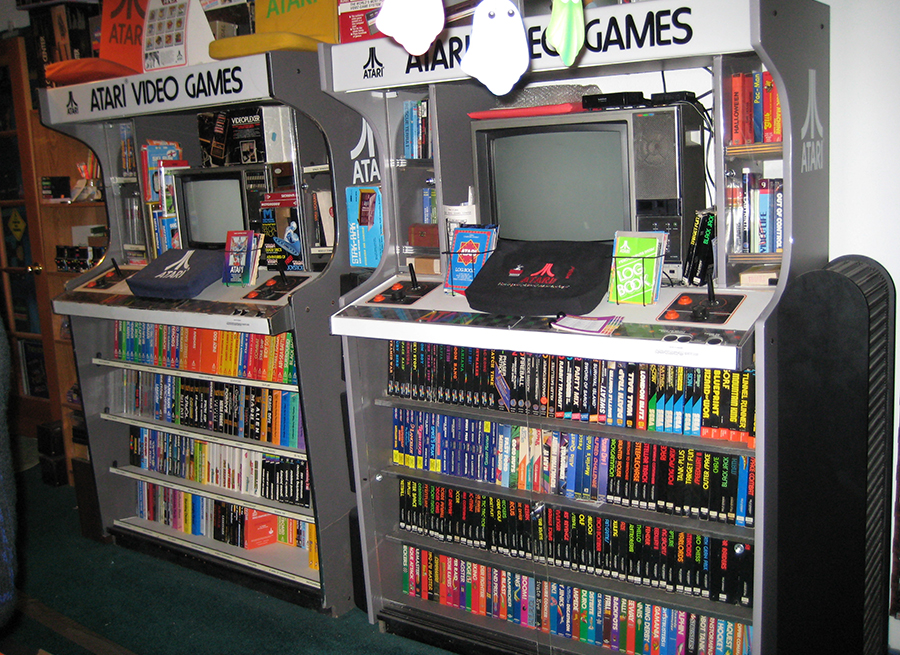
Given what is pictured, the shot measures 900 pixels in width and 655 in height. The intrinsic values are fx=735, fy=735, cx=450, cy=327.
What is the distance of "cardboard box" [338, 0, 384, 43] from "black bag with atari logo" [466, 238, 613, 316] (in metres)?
0.88

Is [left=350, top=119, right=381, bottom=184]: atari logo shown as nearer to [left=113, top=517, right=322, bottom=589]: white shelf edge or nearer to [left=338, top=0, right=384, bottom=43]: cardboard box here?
[left=338, top=0, right=384, bottom=43]: cardboard box

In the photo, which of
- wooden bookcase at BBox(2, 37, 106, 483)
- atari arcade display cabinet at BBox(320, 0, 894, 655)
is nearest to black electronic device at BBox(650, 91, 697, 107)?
atari arcade display cabinet at BBox(320, 0, 894, 655)

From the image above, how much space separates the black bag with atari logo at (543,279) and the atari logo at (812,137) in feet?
1.75

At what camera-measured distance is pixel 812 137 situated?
1.89m

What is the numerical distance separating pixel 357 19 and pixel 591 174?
0.97 meters

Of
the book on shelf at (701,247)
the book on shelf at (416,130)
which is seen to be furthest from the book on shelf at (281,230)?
Result: the book on shelf at (701,247)

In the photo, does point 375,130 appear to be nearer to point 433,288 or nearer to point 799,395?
point 433,288

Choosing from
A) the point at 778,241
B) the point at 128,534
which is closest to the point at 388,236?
the point at 778,241

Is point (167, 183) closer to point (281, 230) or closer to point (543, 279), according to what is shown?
point (281, 230)

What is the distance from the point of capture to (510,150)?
2.22 meters

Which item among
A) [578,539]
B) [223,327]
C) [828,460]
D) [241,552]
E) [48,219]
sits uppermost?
[48,219]

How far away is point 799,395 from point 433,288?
111 cm

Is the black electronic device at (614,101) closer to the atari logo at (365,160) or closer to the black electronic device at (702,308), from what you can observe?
the black electronic device at (702,308)

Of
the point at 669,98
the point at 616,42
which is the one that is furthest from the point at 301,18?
the point at 669,98
